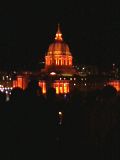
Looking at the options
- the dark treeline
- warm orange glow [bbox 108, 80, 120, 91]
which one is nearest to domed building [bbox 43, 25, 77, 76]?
warm orange glow [bbox 108, 80, 120, 91]

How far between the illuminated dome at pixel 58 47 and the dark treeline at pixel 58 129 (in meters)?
76.9

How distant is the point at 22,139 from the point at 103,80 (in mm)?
74959

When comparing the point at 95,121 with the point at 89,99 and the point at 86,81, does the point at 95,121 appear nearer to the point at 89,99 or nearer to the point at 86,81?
the point at 89,99

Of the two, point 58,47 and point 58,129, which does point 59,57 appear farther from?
point 58,129

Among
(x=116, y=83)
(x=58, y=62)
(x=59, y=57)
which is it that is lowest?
(x=116, y=83)

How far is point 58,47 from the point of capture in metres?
87.2

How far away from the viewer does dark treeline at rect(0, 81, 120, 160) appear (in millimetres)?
8828

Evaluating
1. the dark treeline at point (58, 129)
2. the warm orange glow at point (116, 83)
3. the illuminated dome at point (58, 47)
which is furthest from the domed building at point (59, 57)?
the dark treeline at point (58, 129)

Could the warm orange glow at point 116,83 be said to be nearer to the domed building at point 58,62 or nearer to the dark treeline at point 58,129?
the domed building at point 58,62

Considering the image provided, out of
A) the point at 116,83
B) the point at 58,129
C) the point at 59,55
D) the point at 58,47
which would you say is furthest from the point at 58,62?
the point at 58,129

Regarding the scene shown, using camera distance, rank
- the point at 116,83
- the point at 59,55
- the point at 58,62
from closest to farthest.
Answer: the point at 116,83 → the point at 59,55 → the point at 58,62

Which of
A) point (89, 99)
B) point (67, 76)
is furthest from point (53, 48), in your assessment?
point (89, 99)

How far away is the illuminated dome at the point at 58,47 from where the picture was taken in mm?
86938

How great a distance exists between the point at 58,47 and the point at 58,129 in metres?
78.0
